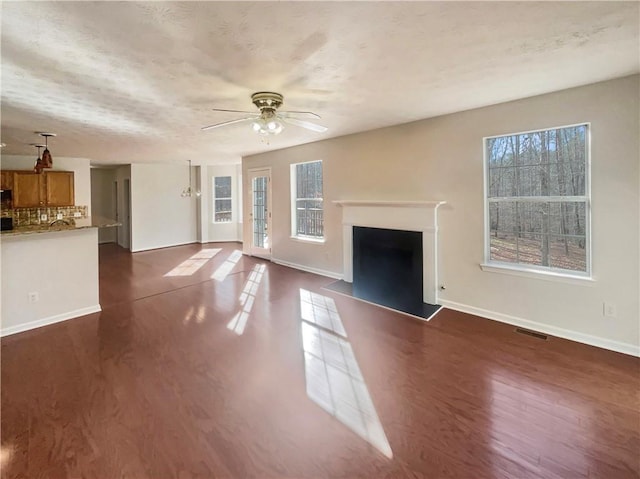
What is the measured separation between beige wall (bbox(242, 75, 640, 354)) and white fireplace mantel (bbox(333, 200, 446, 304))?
0.13 m

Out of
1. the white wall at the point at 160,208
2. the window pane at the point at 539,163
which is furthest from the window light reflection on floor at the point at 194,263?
the window pane at the point at 539,163

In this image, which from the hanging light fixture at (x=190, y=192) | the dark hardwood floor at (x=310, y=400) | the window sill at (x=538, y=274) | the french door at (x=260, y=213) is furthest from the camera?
the hanging light fixture at (x=190, y=192)

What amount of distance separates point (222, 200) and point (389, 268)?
6831mm

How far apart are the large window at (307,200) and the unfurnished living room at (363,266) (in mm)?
527

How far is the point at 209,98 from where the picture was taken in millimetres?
3070

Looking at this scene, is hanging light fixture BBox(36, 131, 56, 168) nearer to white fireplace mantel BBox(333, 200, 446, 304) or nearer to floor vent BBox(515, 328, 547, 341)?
white fireplace mantel BBox(333, 200, 446, 304)

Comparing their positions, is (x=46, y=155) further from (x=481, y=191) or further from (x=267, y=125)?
(x=481, y=191)

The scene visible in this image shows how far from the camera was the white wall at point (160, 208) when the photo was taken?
823 centimetres

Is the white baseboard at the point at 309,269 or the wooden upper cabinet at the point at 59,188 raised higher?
the wooden upper cabinet at the point at 59,188

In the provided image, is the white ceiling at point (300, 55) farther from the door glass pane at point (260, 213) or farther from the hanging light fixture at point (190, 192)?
the hanging light fixture at point (190, 192)

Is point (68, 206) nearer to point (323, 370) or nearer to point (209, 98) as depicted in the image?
point (209, 98)

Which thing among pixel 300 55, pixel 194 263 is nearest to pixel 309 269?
pixel 194 263

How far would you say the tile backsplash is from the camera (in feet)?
20.8

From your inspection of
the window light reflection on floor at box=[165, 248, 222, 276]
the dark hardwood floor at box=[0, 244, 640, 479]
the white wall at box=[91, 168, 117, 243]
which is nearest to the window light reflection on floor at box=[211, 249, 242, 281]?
the window light reflection on floor at box=[165, 248, 222, 276]
